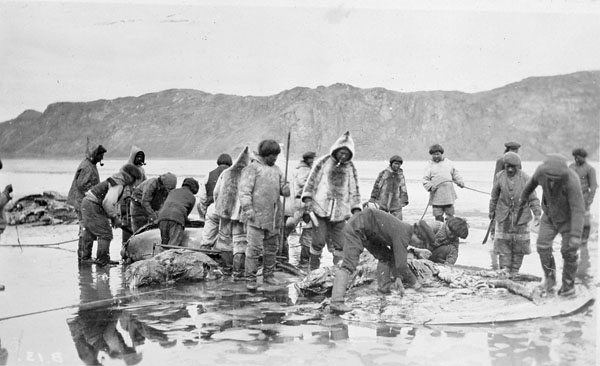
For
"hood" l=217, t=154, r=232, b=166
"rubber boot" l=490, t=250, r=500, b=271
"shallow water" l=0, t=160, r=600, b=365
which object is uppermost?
"hood" l=217, t=154, r=232, b=166

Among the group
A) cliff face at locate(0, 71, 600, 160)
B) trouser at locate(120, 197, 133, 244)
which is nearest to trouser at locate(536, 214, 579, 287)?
trouser at locate(120, 197, 133, 244)

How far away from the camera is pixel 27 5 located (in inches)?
296

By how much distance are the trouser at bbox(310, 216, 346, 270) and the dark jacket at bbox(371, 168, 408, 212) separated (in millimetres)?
1751

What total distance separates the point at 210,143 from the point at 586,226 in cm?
4862

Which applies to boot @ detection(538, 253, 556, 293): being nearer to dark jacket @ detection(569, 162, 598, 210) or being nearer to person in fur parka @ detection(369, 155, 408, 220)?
dark jacket @ detection(569, 162, 598, 210)

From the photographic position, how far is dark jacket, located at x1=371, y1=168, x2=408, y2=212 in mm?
9711

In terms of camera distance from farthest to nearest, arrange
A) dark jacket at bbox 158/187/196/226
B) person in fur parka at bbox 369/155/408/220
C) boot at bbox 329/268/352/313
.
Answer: person in fur parka at bbox 369/155/408/220, dark jacket at bbox 158/187/196/226, boot at bbox 329/268/352/313

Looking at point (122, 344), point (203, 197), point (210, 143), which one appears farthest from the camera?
point (210, 143)

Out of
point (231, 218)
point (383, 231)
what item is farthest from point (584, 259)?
point (231, 218)

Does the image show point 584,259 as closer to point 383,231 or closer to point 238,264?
point 383,231

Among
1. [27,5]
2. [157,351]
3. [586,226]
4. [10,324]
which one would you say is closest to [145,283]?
[10,324]

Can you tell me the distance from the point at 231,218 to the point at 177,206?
907 millimetres

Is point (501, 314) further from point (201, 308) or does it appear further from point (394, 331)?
point (201, 308)

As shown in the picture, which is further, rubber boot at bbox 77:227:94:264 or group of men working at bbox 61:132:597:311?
rubber boot at bbox 77:227:94:264
